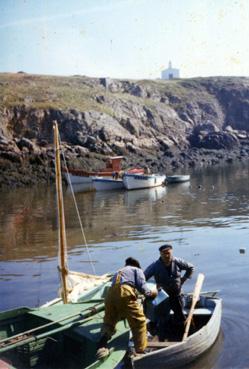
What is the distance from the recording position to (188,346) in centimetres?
1146

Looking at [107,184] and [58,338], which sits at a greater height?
[58,338]

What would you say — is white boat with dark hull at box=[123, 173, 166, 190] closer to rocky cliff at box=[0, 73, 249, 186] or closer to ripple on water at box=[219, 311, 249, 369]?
rocky cliff at box=[0, 73, 249, 186]

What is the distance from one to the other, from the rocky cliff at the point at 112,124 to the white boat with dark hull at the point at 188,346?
4873 cm

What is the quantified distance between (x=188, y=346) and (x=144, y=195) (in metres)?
36.9

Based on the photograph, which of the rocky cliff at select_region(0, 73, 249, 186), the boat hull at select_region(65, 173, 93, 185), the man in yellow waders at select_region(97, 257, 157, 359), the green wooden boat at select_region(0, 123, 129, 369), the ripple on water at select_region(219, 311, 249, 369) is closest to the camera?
the green wooden boat at select_region(0, 123, 129, 369)

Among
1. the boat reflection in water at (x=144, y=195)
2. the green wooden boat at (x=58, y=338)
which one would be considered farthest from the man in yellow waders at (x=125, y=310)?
the boat reflection in water at (x=144, y=195)

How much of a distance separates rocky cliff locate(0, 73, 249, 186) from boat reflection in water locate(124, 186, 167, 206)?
15224 millimetres

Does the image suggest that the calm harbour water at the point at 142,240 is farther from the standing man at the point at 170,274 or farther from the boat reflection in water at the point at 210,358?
the standing man at the point at 170,274

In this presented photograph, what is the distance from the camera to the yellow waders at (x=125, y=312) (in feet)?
35.0

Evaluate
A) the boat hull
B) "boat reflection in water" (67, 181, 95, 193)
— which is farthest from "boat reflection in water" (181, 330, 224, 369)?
the boat hull

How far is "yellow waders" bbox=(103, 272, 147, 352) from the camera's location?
10656 mm

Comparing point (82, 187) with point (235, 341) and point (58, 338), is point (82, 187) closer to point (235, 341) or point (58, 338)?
point (235, 341)

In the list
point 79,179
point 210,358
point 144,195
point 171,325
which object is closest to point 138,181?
point 144,195

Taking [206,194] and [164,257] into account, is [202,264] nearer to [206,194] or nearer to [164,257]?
[164,257]
